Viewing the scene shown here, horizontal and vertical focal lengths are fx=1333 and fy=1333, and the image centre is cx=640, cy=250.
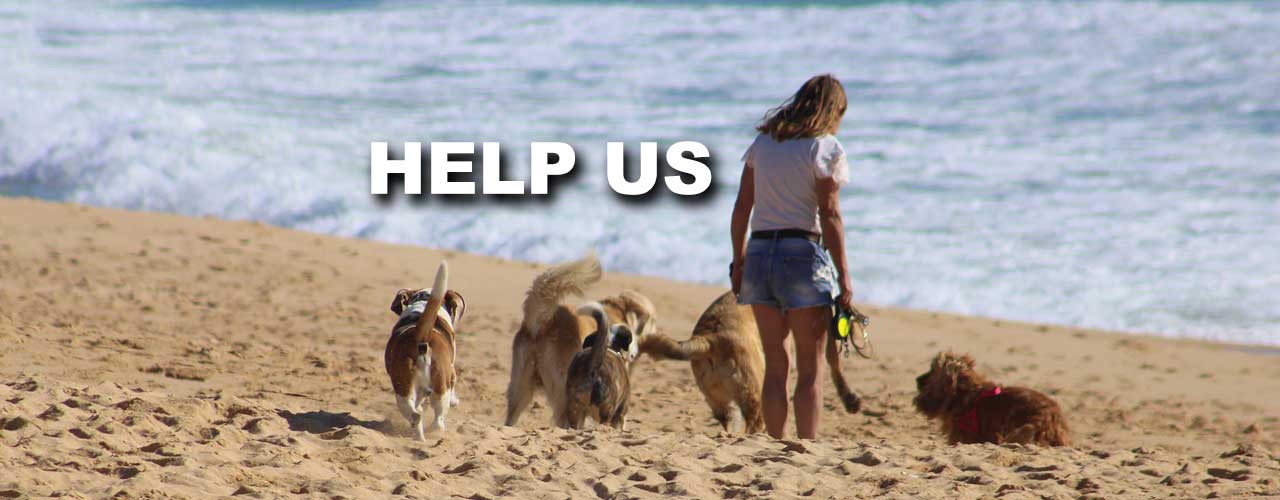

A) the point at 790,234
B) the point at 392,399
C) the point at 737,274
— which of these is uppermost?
the point at 790,234

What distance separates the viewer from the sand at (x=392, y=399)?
5289 mm

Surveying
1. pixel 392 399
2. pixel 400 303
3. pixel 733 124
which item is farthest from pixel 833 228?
pixel 733 124

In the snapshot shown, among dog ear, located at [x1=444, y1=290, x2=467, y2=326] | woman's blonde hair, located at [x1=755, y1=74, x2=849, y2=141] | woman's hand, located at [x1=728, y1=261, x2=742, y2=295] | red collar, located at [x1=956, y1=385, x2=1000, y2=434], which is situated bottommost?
red collar, located at [x1=956, y1=385, x2=1000, y2=434]

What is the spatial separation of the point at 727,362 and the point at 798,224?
1.45m

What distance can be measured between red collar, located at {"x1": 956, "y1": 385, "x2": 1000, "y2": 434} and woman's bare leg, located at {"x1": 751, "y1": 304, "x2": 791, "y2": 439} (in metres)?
1.26

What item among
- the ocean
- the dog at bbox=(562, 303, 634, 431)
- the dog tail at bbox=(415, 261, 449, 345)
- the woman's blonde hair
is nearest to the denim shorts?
the woman's blonde hair

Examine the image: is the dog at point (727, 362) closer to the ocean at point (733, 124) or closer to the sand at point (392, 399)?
the sand at point (392, 399)

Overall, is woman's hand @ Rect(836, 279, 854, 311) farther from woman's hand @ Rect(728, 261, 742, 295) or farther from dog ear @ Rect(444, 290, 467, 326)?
dog ear @ Rect(444, 290, 467, 326)

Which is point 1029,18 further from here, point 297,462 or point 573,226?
point 297,462

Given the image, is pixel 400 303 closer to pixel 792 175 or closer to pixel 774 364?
pixel 774 364

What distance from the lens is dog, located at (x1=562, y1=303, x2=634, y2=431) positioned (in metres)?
6.57

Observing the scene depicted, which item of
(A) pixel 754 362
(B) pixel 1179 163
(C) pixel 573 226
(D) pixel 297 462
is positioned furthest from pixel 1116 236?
(D) pixel 297 462

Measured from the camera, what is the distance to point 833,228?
572 centimetres

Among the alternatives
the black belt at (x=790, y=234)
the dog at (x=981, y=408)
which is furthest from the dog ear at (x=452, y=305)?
the dog at (x=981, y=408)
